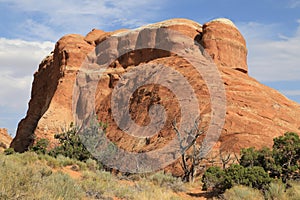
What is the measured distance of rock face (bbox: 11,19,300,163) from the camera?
27.6 meters

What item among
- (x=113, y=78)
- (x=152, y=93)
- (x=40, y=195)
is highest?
(x=113, y=78)

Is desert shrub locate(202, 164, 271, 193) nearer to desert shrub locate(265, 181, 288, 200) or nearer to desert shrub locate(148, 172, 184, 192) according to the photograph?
desert shrub locate(265, 181, 288, 200)

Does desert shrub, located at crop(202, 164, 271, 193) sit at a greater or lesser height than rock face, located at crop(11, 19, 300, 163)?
lesser

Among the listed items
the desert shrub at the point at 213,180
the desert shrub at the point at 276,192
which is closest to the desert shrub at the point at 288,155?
the desert shrub at the point at 213,180

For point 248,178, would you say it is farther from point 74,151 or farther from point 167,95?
point 167,95

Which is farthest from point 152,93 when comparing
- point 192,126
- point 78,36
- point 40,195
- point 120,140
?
point 40,195

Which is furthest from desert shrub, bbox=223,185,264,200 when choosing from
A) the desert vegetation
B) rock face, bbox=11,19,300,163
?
rock face, bbox=11,19,300,163

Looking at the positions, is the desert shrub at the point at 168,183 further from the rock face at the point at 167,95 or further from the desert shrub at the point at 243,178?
the rock face at the point at 167,95

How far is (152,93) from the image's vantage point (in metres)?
35.2

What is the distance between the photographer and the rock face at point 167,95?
90.4 ft

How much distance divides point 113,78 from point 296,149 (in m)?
32.7

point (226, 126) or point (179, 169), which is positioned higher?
point (226, 126)

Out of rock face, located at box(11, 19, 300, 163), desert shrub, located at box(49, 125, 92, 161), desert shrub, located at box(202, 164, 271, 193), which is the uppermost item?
rock face, located at box(11, 19, 300, 163)

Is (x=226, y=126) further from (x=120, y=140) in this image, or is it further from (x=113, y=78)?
Answer: (x=113, y=78)
